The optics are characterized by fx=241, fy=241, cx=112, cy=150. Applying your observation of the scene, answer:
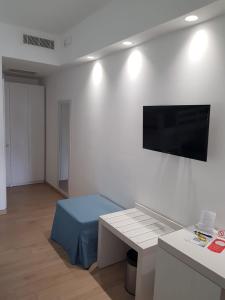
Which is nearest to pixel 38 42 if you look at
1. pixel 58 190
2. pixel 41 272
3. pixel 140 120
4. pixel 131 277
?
pixel 140 120

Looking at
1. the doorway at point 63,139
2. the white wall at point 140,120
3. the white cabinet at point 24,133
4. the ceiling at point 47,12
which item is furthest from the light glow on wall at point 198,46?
the white cabinet at point 24,133

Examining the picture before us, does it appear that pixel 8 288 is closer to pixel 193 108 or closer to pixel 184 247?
pixel 184 247

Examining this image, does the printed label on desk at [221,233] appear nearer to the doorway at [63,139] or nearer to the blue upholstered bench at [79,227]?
the blue upholstered bench at [79,227]

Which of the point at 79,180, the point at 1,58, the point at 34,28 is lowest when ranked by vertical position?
the point at 79,180

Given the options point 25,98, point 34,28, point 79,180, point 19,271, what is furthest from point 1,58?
point 19,271

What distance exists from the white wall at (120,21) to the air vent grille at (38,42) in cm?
31

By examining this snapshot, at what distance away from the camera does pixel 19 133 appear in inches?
201

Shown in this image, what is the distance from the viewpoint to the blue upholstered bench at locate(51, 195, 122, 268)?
2.56m

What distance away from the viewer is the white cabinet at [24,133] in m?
4.96

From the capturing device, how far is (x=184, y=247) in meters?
1.68

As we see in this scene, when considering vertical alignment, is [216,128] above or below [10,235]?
above

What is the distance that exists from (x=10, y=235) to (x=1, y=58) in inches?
98.9

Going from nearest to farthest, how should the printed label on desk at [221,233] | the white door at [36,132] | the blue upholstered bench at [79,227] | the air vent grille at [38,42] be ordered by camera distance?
the printed label on desk at [221,233] → the blue upholstered bench at [79,227] → the air vent grille at [38,42] → the white door at [36,132]

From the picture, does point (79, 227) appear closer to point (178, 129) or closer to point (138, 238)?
point (138, 238)
